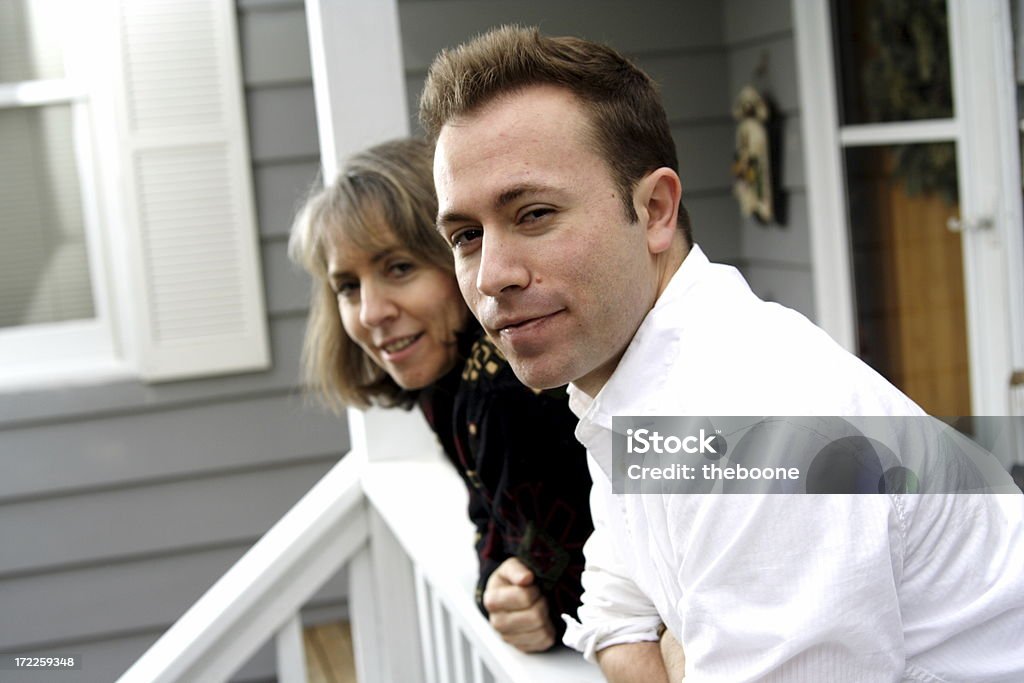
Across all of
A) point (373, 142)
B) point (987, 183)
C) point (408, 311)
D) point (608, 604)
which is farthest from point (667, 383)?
point (987, 183)

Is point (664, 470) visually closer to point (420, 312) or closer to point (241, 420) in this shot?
point (420, 312)

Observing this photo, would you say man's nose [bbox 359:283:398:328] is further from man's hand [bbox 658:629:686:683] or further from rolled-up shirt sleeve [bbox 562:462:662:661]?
man's hand [bbox 658:629:686:683]

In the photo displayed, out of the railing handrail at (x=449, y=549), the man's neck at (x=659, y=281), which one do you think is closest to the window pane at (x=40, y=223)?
the railing handrail at (x=449, y=549)

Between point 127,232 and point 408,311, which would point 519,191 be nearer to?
point 408,311

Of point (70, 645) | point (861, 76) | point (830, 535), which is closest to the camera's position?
point (830, 535)

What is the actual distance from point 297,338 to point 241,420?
30cm

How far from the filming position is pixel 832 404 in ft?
2.02

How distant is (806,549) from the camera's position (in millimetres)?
584

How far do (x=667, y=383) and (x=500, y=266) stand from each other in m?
0.15

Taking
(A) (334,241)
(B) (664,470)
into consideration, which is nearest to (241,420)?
(A) (334,241)

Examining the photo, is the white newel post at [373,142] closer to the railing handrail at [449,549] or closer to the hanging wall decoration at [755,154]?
the railing handrail at [449,549]

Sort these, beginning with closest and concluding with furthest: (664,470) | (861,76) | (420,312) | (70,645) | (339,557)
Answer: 1. (664,470)
2. (420,312)
3. (339,557)
4. (861,76)
5. (70,645)

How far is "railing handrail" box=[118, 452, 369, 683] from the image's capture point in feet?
5.19

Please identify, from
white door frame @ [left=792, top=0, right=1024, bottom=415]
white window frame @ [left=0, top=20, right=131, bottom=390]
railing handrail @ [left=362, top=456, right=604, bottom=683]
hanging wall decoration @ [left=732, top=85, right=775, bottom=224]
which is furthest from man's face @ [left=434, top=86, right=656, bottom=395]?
white window frame @ [left=0, top=20, right=131, bottom=390]
